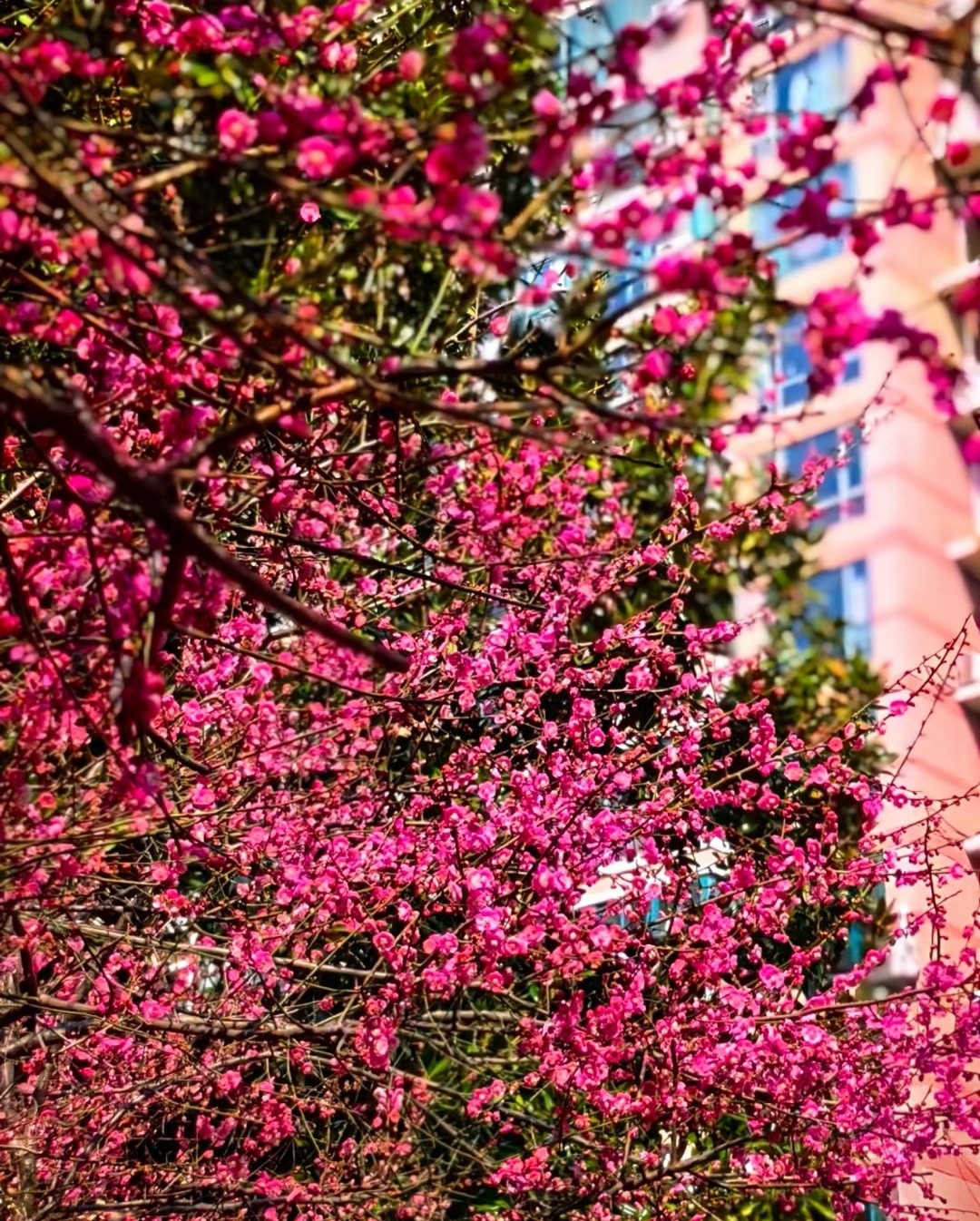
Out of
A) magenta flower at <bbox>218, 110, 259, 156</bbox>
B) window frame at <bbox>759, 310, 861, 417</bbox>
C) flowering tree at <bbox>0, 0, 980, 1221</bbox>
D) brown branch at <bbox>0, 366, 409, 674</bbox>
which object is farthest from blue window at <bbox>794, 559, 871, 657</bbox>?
brown branch at <bbox>0, 366, 409, 674</bbox>

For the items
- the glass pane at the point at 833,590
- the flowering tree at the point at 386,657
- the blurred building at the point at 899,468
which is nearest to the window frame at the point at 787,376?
the blurred building at the point at 899,468

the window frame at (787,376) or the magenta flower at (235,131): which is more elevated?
the window frame at (787,376)

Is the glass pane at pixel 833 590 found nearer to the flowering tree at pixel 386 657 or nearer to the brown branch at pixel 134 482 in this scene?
the flowering tree at pixel 386 657

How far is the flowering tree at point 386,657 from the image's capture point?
9.82 ft

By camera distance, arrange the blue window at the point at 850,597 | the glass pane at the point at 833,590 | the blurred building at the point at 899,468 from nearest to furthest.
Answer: the blue window at the point at 850,597
the blurred building at the point at 899,468
the glass pane at the point at 833,590

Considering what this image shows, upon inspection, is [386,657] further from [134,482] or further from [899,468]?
[899,468]

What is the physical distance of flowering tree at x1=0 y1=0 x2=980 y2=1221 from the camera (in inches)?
118

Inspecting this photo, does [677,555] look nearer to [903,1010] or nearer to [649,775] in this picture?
[649,775]

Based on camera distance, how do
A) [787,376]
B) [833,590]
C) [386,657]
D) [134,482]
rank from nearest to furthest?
1. [134,482]
2. [386,657]
3. [787,376]
4. [833,590]

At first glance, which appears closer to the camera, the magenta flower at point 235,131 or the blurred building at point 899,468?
the magenta flower at point 235,131

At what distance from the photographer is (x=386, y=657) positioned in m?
2.86

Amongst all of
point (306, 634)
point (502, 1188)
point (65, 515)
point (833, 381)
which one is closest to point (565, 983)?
point (502, 1188)

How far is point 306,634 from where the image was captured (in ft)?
20.5

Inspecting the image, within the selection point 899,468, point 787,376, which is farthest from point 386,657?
point 899,468
